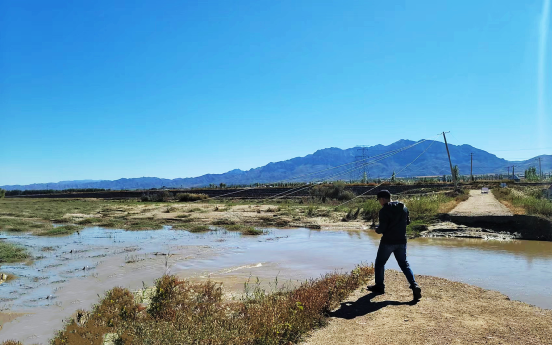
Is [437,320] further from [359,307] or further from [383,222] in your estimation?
[383,222]

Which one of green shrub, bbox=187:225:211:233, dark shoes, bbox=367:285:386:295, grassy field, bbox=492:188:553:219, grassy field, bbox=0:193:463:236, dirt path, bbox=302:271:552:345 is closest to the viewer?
grassy field, bbox=492:188:553:219

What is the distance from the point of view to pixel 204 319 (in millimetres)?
6090

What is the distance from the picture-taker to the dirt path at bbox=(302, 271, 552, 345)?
525 centimetres

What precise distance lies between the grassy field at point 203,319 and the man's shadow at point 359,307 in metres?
0.19

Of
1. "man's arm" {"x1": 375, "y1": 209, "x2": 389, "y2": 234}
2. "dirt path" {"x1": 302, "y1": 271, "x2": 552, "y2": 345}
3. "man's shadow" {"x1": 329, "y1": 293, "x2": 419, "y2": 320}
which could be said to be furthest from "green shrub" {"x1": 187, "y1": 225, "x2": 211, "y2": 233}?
"man's arm" {"x1": 375, "y1": 209, "x2": 389, "y2": 234}

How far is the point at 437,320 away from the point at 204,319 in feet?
12.3

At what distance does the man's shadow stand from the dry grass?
188 mm

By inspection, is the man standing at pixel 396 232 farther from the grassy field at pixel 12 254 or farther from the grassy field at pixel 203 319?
the grassy field at pixel 12 254

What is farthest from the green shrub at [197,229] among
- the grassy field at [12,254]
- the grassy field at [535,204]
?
the grassy field at [535,204]

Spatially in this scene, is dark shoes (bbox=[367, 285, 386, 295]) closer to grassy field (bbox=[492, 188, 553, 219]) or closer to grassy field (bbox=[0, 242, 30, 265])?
grassy field (bbox=[492, 188, 553, 219])

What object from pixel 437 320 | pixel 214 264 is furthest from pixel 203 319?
pixel 214 264

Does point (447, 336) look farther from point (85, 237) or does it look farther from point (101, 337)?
point (85, 237)

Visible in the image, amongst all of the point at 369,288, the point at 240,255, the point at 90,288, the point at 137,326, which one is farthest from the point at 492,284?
the point at 90,288

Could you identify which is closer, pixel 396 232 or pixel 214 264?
pixel 396 232
